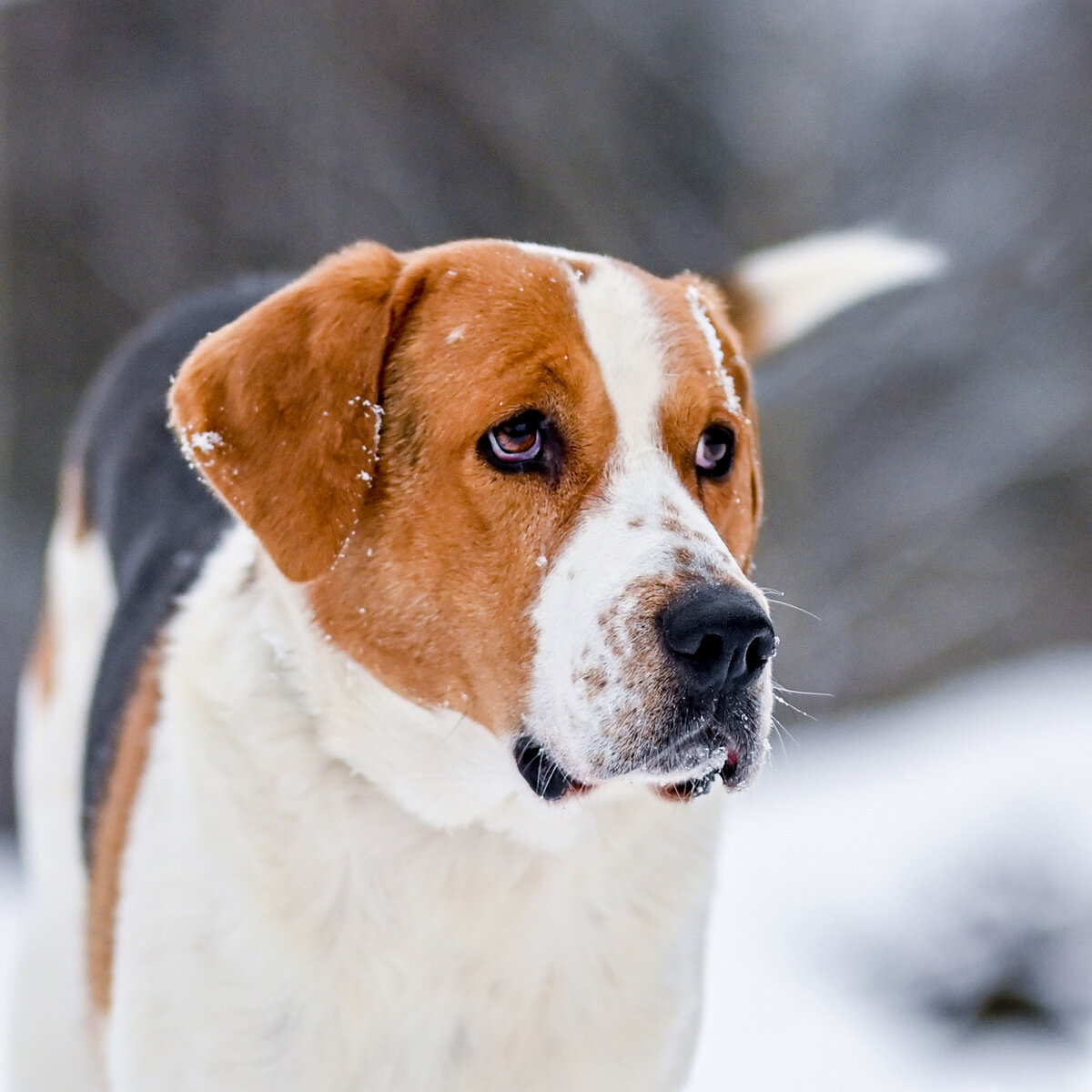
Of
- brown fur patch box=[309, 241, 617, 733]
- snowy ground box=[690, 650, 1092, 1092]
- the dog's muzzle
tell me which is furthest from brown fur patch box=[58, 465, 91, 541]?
snowy ground box=[690, 650, 1092, 1092]

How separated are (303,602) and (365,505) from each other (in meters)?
0.21


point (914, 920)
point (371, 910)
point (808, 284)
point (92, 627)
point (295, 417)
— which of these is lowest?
point (914, 920)

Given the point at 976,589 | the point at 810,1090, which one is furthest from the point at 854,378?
Answer: the point at 810,1090

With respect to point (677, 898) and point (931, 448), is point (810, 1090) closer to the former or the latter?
point (677, 898)

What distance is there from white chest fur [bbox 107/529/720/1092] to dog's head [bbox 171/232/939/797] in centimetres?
15

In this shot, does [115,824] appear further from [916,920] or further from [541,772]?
[916,920]

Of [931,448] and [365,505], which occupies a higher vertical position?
[365,505]

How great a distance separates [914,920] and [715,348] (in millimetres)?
3510

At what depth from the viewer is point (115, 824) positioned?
2.77 metres

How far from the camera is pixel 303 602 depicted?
2.37m

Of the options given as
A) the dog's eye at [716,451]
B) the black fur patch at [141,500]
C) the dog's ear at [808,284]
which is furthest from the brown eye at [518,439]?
the dog's ear at [808,284]

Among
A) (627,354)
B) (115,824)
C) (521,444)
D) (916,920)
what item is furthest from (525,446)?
(916,920)

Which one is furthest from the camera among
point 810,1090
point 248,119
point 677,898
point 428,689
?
point 248,119

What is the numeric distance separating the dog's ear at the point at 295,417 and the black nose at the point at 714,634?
62cm
